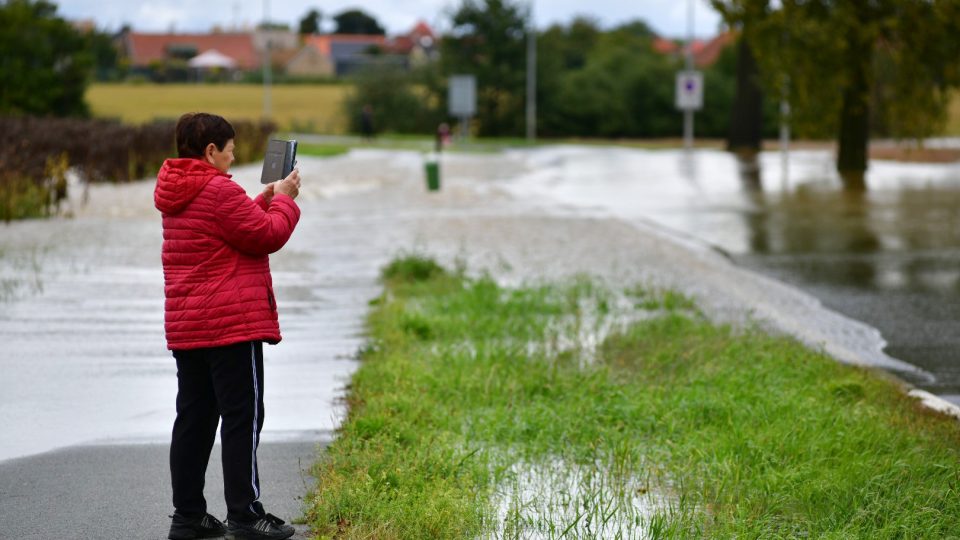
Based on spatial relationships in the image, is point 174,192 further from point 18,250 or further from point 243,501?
point 18,250

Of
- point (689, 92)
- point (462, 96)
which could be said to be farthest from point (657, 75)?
point (689, 92)

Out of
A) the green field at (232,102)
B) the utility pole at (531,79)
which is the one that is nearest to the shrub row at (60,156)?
the utility pole at (531,79)

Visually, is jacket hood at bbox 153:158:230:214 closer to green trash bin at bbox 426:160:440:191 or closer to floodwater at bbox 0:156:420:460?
floodwater at bbox 0:156:420:460

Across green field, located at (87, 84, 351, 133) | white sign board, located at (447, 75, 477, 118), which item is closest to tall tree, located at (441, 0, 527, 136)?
green field, located at (87, 84, 351, 133)

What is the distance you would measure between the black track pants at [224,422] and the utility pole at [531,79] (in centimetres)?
5479

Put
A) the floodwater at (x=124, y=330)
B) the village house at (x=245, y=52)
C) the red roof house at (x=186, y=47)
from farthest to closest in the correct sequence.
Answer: the red roof house at (x=186, y=47)
the village house at (x=245, y=52)
the floodwater at (x=124, y=330)

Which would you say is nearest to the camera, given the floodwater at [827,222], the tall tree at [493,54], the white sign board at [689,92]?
the floodwater at [827,222]

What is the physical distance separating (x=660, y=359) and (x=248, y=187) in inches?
731

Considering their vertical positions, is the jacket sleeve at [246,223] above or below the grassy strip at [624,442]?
above

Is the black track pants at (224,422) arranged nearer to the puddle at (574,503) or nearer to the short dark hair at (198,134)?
the short dark hair at (198,134)

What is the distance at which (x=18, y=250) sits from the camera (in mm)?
15234

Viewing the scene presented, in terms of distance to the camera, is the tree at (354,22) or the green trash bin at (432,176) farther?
the tree at (354,22)

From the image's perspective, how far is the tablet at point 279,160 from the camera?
5316 millimetres

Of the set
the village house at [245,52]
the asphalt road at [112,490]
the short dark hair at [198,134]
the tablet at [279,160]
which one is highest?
the village house at [245,52]
